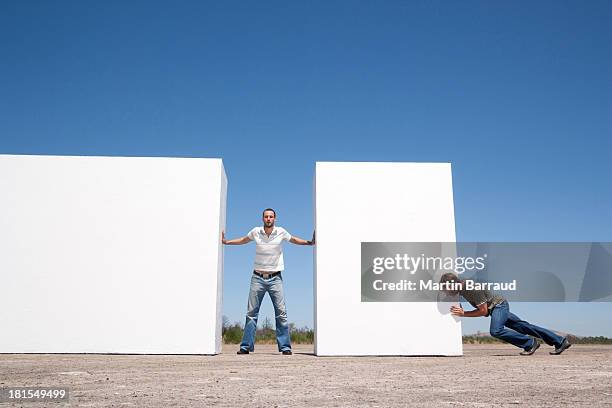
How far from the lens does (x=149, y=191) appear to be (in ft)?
26.6

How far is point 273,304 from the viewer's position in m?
7.97

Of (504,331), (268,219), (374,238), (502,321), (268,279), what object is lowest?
(504,331)

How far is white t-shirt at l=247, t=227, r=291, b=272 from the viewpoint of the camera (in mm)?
7930

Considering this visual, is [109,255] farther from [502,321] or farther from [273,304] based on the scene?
[502,321]

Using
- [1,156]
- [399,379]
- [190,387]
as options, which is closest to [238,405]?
[190,387]

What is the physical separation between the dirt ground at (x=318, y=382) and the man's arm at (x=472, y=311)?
1.27 metres

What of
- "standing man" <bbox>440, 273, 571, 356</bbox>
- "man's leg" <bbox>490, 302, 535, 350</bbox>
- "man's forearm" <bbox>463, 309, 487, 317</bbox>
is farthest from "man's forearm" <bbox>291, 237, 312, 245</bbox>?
"man's leg" <bbox>490, 302, 535, 350</bbox>

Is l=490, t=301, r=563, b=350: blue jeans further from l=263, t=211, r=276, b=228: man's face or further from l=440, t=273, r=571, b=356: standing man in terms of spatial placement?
l=263, t=211, r=276, b=228: man's face

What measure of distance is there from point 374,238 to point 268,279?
4.91 feet

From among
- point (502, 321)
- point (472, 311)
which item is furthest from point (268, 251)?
point (502, 321)

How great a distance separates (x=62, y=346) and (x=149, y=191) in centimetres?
228

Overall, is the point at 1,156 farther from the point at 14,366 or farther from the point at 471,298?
the point at 471,298

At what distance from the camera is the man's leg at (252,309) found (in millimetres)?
7949

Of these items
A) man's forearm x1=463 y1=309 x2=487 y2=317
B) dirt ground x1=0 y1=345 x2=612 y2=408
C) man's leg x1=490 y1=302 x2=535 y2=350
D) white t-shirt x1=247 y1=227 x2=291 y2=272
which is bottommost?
dirt ground x1=0 y1=345 x2=612 y2=408
